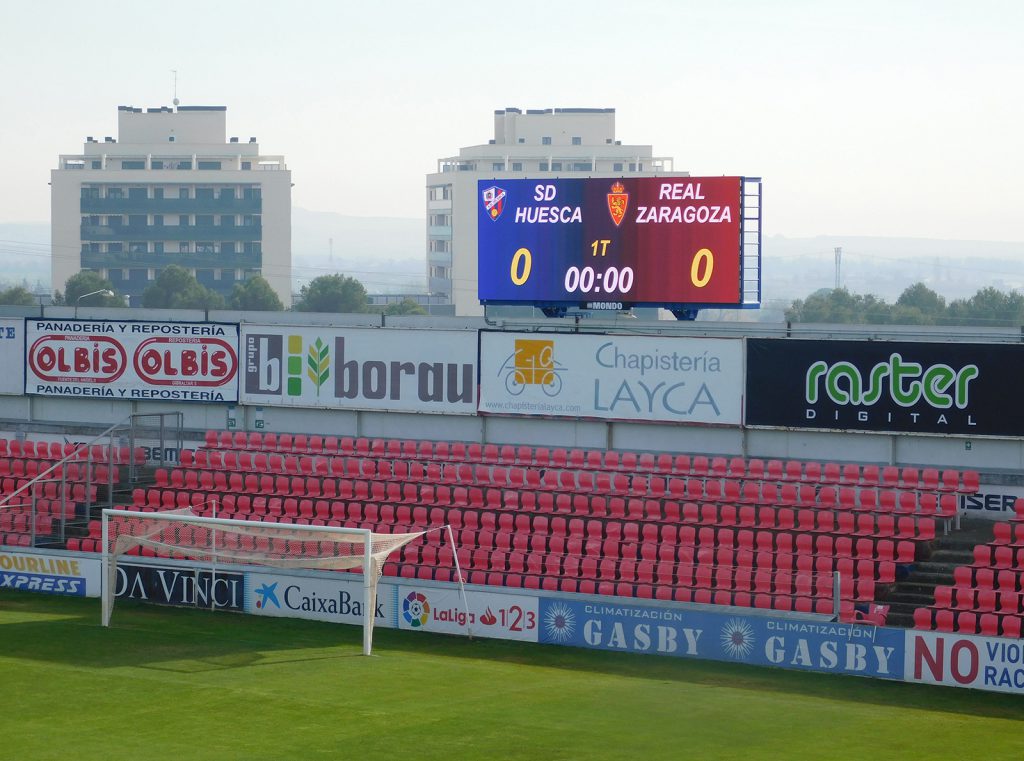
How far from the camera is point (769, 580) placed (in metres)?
25.2

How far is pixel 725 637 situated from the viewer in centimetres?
2372

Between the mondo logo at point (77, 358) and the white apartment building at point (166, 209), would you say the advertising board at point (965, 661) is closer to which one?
the mondo logo at point (77, 358)

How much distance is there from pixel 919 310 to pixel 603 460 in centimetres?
7183

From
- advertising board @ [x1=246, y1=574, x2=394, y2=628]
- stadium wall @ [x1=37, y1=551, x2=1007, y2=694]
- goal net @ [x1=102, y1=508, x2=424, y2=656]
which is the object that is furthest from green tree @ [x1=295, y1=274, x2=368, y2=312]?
goal net @ [x1=102, y1=508, x2=424, y2=656]

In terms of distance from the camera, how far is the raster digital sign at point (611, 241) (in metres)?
29.9

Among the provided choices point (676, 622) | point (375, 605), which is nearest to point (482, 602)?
point (375, 605)

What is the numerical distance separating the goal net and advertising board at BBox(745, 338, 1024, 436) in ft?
30.1

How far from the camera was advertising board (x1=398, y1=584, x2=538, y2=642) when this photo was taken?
83.9 ft

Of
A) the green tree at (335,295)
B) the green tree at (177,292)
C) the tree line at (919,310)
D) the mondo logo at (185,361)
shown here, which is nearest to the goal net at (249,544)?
the mondo logo at (185,361)

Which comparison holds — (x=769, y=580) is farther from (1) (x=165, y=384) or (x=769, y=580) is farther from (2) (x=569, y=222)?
(1) (x=165, y=384)

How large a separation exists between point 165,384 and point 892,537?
759 inches

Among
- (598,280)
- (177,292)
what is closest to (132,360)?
(598,280)

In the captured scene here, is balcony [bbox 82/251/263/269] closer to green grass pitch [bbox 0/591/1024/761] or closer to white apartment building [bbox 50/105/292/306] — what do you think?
white apartment building [bbox 50/105/292/306]

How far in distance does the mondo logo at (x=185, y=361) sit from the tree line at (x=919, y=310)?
66.2 meters
